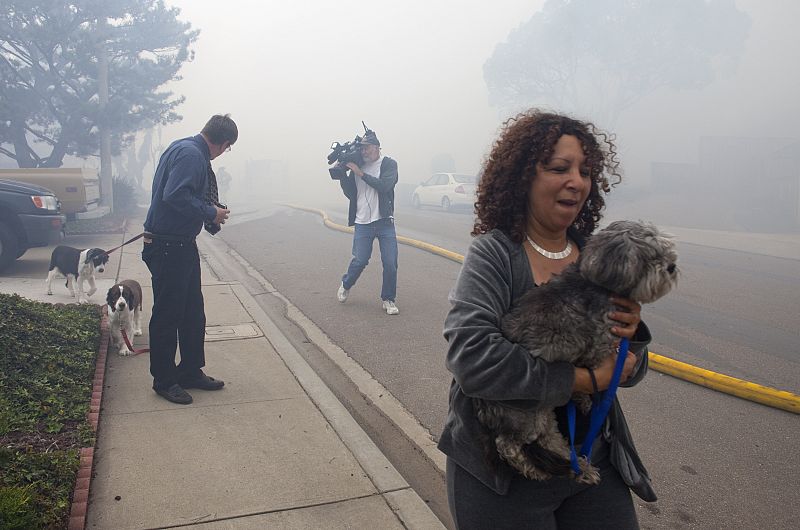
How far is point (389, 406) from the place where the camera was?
5.00 m

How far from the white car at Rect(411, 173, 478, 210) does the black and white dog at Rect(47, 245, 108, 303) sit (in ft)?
60.4

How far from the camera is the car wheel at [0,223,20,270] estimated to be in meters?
9.96

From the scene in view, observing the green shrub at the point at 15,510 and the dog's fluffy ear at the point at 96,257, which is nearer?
the green shrub at the point at 15,510

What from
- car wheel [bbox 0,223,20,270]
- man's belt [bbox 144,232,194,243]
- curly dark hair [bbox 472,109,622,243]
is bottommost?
car wheel [bbox 0,223,20,270]

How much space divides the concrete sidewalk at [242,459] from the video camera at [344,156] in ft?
9.30

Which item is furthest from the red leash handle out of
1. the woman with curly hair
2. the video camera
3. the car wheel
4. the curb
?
the car wheel

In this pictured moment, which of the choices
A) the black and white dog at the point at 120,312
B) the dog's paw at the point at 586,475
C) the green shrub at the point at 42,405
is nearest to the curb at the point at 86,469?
the green shrub at the point at 42,405

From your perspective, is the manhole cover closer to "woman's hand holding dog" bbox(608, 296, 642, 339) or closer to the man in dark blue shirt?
the man in dark blue shirt

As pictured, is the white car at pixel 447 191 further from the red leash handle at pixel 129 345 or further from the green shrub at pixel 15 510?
the green shrub at pixel 15 510

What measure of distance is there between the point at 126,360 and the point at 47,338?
2.17 feet

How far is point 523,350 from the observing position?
1769 millimetres

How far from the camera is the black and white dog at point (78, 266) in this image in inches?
316

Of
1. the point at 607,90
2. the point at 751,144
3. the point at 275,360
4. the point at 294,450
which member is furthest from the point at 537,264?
the point at 607,90

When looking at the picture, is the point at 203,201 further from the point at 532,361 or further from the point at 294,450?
the point at 532,361
